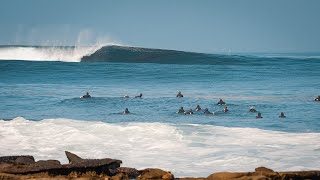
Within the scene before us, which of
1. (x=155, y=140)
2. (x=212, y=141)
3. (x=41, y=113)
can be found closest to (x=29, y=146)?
(x=155, y=140)

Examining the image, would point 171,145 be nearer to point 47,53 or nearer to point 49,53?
point 47,53

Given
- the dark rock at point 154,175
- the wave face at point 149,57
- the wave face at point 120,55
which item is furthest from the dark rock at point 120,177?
the wave face at point 149,57

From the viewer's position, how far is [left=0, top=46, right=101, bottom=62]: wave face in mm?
88562

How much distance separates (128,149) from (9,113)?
12098 millimetres

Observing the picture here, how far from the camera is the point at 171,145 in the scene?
15.9 metres

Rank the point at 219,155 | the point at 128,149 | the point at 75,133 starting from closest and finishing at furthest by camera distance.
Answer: the point at 219,155 → the point at 128,149 → the point at 75,133

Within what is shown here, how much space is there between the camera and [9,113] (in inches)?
1013

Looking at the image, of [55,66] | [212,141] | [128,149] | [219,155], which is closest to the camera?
[219,155]

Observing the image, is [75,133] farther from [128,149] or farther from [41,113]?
[41,113]

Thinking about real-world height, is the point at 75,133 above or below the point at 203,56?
below

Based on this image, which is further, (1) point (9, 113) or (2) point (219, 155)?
(1) point (9, 113)

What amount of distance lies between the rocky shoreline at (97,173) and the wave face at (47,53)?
76.3 m

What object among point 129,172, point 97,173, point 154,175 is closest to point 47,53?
point 129,172

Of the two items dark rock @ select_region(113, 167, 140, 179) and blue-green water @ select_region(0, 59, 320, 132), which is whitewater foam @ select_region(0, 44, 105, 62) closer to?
blue-green water @ select_region(0, 59, 320, 132)
